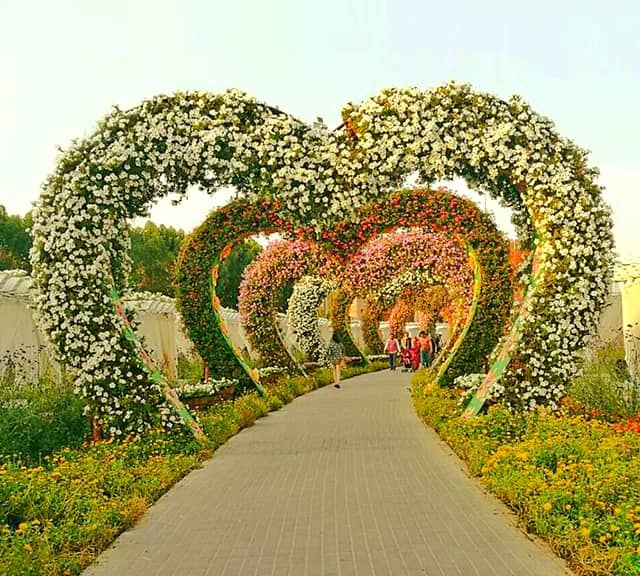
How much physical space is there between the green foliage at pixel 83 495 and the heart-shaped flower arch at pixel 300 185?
733mm

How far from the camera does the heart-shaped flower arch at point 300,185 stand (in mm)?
11070

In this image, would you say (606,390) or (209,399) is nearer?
(606,390)

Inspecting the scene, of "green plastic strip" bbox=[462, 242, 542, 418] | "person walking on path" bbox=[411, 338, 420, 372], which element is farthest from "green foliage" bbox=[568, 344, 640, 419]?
"person walking on path" bbox=[411, 338, 420, 372]

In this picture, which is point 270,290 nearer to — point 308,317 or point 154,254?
point 308,317

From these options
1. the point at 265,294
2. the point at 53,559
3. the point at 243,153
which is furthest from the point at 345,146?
the point at 265,294

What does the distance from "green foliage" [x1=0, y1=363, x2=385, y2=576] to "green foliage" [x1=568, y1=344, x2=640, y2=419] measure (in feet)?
15.3

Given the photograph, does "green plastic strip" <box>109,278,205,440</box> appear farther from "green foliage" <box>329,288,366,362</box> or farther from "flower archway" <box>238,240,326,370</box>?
"green foliage" <box>329,288,366,362</box>

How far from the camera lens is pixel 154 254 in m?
47.8

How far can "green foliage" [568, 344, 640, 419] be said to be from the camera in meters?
12.1

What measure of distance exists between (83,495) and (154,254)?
40.5m

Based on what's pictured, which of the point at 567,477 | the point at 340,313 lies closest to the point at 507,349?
the point at 567,477

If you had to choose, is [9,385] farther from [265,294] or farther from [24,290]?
[265,294]

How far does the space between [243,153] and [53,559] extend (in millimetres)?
6179

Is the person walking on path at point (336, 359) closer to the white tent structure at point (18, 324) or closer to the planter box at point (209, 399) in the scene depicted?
the planter box at point (209, 399)
